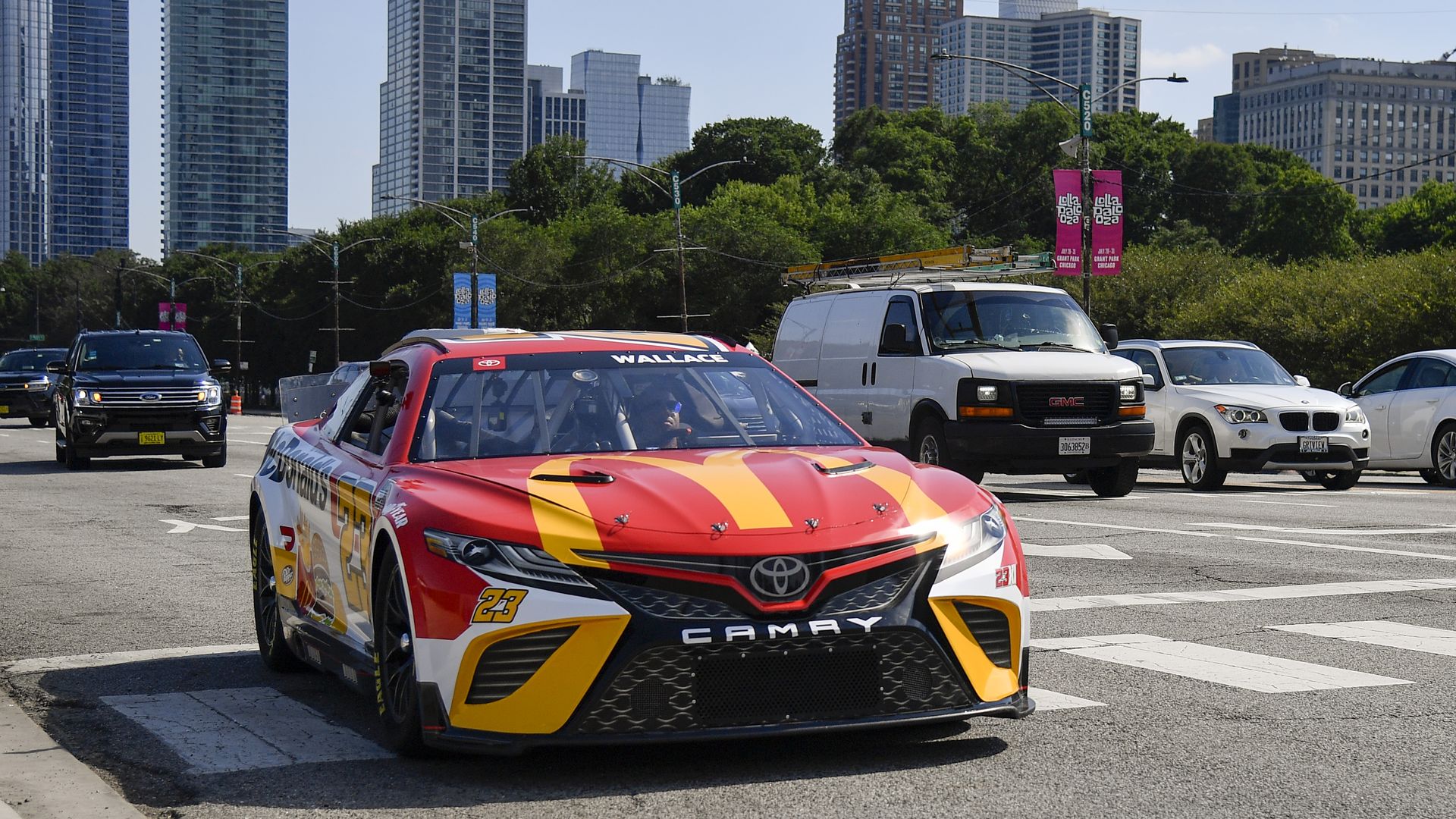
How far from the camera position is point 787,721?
16.8ft

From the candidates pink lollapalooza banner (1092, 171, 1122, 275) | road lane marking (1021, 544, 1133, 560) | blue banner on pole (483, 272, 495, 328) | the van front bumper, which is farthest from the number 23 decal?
blue banner on pole (483, 272, 495, 328)

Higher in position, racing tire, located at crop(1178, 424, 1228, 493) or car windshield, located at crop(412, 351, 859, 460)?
car windshield, located at crop(412, 351, 859, 460)

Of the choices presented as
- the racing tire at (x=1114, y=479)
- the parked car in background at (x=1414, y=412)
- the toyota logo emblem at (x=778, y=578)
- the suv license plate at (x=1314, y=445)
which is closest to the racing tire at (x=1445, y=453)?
the parked car in background at (x=1414, y=412)

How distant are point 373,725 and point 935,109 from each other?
120m

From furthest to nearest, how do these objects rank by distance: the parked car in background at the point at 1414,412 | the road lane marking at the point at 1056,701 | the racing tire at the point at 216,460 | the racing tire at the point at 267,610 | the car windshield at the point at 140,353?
the car windshield at the point at 140,353 < the racing tire at the point at 216,460 < the parked car in background at the point at 1414,412 < the racing tire at the point at 267,610 < the road lane marking at the point at 1056,701

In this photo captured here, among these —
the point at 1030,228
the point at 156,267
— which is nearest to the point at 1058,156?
the point at 1030,228

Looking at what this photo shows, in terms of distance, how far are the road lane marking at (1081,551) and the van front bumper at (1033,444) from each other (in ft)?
13.9

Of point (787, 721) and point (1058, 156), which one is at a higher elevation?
point (1058, 156)

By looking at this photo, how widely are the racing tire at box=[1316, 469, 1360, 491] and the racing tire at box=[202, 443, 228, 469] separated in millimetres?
14137

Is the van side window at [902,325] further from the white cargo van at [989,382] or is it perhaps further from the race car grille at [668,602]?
the race car grille at [668,602]

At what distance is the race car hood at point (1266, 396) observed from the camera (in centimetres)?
1909

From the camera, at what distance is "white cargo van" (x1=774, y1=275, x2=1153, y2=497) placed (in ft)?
55.1

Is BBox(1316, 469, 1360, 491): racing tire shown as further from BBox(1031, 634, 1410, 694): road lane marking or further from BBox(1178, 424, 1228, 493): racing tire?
BBox(1031, 634, 1410, 694): road lane marking

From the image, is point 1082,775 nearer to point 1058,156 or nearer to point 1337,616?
point 1337,616
